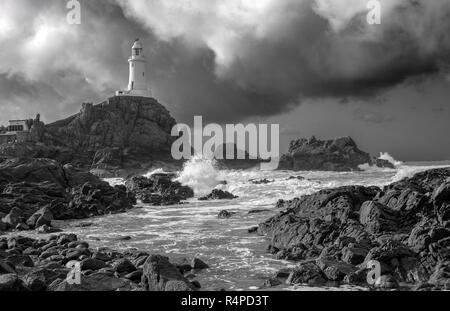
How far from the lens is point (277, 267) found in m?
17.3

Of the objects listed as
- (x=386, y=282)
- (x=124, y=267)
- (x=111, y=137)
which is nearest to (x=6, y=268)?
(x=124, y=267)

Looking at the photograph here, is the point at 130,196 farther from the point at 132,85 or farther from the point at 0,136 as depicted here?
the point at 132,85

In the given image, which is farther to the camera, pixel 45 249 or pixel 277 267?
pixel 45 249

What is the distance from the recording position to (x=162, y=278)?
45.8 ft

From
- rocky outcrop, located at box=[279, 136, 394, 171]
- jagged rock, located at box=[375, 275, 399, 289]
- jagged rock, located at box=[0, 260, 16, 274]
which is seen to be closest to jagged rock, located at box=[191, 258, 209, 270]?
jagged rock, located at box=[0, 260, 16, 274]

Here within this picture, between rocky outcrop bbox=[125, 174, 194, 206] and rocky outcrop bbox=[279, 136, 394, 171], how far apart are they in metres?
40.2

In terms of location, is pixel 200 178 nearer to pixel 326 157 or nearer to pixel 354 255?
pixel 326 157

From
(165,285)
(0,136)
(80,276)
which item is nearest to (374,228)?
(165,285)

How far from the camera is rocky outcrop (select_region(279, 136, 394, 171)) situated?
87.6 metres

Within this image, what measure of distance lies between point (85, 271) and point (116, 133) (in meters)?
76.7

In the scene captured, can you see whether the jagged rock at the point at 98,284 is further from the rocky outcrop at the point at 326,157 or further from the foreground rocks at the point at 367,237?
the rocky outcrop at the point at 326,157

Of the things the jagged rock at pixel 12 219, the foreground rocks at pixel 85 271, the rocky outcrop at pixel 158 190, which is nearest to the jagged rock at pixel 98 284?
the foreground rocks at pixel 85 271

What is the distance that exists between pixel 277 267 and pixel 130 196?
29.7 meters

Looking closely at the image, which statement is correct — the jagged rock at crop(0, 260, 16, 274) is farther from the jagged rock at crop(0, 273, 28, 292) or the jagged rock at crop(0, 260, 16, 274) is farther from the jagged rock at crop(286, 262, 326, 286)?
the jagged rock at crop(286, 262, 326, 286)
